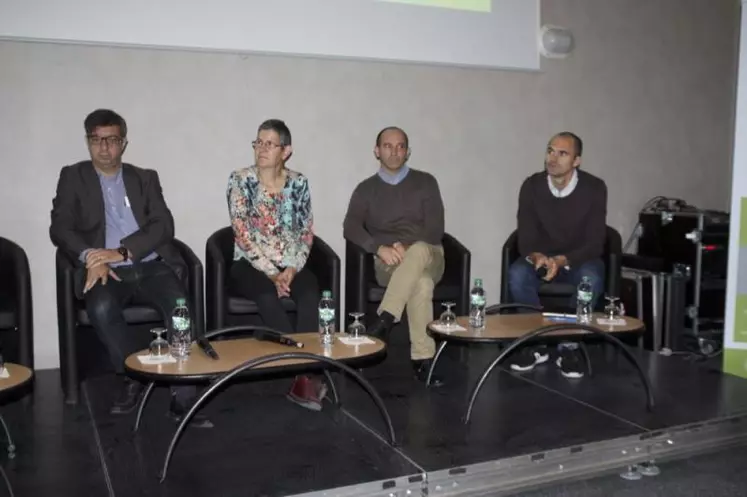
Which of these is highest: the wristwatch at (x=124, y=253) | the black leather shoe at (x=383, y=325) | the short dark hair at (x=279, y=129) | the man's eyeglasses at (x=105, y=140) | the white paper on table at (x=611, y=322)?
the short dark hair at (x=279, y=129)

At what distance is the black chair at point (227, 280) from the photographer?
3.53m

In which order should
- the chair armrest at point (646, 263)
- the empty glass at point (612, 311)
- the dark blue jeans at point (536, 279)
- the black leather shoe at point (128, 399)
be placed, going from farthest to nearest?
the chair armrest at point (646, 263), the dark blue jeans at point (536, 279), the empty glass at point (612, 311), the black leather shoe at point (128, 399)

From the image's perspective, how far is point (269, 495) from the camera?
216 cm

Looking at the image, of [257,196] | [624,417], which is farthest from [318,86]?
[624,417]

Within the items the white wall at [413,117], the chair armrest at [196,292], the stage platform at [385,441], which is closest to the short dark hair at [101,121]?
the white wall at [413,117]

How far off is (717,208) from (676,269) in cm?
137

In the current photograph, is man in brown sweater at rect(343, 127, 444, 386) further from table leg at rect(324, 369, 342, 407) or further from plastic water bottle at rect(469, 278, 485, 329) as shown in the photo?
table leg at rect(324, 369, 342, 407)

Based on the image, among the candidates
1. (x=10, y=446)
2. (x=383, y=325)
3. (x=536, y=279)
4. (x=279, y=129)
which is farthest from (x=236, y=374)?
(x=536, y=279)

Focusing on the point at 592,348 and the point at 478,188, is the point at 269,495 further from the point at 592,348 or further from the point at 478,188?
the point at 478,188

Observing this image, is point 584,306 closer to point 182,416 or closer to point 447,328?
point 447,328

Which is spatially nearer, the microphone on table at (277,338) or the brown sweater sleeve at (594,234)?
the microphone on table at (277,338)

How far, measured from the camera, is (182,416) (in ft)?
9.22

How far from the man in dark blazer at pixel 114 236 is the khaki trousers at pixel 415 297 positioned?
3.33 feet

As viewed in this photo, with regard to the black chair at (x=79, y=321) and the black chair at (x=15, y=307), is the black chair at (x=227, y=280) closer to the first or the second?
the black chair at (x=79, y=321)
